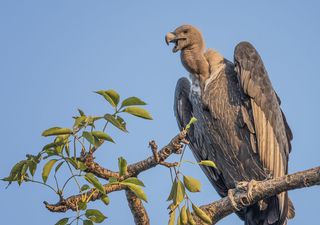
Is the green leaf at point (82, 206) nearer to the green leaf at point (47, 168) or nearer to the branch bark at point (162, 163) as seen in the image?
the branch bark at point (162, 163)

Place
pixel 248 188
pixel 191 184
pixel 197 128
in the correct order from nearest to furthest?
1. pixel 191 184
2. pixel 248 188
3. pixel 197 128

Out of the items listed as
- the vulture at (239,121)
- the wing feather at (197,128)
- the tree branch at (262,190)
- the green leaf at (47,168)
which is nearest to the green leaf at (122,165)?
the green leaf at (47,168)

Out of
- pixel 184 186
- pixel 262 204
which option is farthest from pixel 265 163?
pixel 184 186

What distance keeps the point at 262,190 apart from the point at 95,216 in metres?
1.96

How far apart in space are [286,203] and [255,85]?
151 cm

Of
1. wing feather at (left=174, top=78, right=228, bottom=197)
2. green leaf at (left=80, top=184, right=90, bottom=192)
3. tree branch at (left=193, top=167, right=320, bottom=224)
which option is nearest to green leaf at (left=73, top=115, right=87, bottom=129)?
green leaf at (left=80, top=184, right=90, bottom=192)

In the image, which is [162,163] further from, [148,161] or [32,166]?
[32,166]

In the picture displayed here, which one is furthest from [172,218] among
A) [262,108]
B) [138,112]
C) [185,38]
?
[185,38]

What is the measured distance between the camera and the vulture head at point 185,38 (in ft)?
29.3

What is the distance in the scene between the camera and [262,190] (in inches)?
234

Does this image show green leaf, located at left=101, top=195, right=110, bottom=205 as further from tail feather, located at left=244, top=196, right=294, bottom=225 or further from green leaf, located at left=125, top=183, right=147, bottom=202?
tail feather, located at left=244, top=196, right=294, bottom=225

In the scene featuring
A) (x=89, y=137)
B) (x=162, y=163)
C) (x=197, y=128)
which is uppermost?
(x=197, y=128)

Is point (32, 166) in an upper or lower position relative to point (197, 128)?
lower

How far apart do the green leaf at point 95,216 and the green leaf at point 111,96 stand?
0.78 metres
